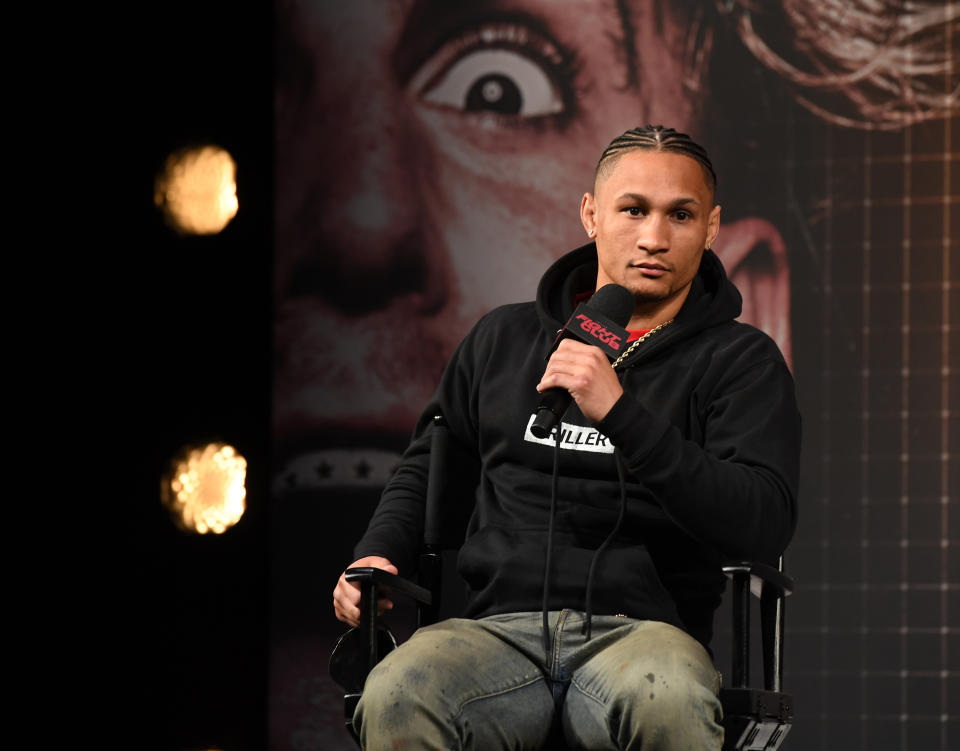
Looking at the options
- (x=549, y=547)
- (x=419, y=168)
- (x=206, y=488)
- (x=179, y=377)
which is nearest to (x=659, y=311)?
(x=549, y=547)

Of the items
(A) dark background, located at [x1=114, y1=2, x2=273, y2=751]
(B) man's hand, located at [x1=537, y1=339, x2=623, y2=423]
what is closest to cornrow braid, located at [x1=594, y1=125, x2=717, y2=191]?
(B) man's hand, located at [x1=537, y1=339, x2=623, y2=423]

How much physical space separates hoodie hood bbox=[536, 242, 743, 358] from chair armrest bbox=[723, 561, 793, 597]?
1.32ft

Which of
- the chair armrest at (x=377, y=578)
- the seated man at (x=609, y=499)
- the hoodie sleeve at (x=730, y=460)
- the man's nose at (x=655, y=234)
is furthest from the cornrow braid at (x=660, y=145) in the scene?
the chair armrest at (x=377, y=578)

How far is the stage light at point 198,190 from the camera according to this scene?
2.63 meters

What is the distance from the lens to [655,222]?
2.07 metres

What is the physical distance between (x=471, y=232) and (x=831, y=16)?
3.65 ft

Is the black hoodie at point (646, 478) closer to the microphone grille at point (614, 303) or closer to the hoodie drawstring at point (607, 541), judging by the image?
the hoodie drawstring at point (607, 541)

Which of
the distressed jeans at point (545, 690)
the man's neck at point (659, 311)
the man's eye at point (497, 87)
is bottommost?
the distressed jeans at point (545, 690)

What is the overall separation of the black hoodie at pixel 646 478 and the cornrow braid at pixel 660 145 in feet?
0.54

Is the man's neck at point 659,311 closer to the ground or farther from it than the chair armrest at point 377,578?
farther from it

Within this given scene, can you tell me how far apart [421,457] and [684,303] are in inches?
21.2

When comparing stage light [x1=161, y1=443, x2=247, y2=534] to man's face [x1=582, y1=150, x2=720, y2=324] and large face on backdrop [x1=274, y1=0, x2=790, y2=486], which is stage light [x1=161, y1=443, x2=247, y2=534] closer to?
large face on backdrop [x1=274, y1=0, x2=790, y2=486]

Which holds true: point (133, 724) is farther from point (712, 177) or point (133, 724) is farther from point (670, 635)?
point (712, 177)

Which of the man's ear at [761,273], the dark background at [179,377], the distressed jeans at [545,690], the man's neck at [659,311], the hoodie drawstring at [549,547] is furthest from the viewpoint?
the man's ear at [761,273]
